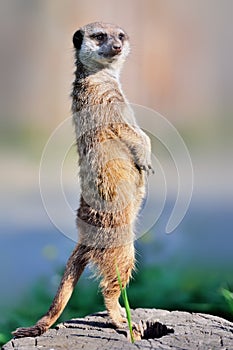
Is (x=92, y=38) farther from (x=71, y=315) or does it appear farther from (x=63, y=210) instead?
(x=71, y=315)

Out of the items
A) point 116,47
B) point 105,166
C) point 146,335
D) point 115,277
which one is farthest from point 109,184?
point 146,335

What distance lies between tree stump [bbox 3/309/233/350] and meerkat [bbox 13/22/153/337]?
2.6 inches

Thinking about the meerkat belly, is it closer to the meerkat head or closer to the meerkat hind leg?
the meerkat hind leg

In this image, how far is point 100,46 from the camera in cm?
280

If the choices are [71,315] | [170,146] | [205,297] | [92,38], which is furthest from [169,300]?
[92,38]

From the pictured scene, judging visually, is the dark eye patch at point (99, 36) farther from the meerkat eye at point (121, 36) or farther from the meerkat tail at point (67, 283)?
the meerkat tail at point (67, 283)

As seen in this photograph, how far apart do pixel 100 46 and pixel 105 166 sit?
427 mm

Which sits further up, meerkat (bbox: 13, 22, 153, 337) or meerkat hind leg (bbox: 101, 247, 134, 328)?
meerkat (bbox: 13, 22, 153, 337)

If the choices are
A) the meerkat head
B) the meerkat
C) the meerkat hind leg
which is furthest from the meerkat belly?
the meerkat head

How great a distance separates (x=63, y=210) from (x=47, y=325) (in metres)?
0.42

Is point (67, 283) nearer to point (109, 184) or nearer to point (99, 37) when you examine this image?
point (109, 184)

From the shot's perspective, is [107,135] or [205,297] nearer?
[107,135]

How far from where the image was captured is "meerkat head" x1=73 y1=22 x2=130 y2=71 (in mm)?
2789

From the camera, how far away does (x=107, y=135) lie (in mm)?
2770
